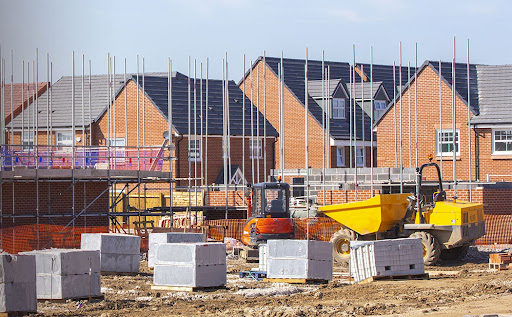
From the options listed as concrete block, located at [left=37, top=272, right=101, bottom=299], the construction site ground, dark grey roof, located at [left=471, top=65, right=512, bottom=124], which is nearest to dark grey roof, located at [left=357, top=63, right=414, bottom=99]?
dark grey roof, located at [left=471, top=65, right=512, bottom=124]

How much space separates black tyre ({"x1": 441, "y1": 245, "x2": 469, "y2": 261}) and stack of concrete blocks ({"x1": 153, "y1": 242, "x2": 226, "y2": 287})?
8.76 metres

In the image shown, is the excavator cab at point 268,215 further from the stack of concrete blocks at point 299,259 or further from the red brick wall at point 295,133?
the red brick wall at point 295,133

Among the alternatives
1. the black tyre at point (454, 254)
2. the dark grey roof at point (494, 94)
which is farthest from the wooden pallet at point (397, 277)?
the dark grey roof at point (494, 94)

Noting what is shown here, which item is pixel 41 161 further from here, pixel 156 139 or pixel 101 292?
pixel 101 292

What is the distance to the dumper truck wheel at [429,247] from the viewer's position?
75.6 ft

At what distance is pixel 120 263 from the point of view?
70.6 feet

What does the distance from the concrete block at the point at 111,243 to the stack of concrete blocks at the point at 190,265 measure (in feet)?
10.4

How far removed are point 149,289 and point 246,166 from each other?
26.6 metres

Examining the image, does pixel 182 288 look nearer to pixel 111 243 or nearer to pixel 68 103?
pixel 111 243

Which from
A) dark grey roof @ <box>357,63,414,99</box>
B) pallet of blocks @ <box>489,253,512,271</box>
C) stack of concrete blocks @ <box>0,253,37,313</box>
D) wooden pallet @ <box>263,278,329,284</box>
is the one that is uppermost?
dark grey roof @ <box>357,63,414,99</box>

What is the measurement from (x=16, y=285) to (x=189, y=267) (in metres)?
4.43

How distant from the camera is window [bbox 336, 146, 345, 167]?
154 feet

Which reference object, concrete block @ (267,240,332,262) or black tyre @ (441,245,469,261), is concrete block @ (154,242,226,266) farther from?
black tyre @ (441,245,469,261)

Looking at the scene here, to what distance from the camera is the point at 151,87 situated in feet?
147
